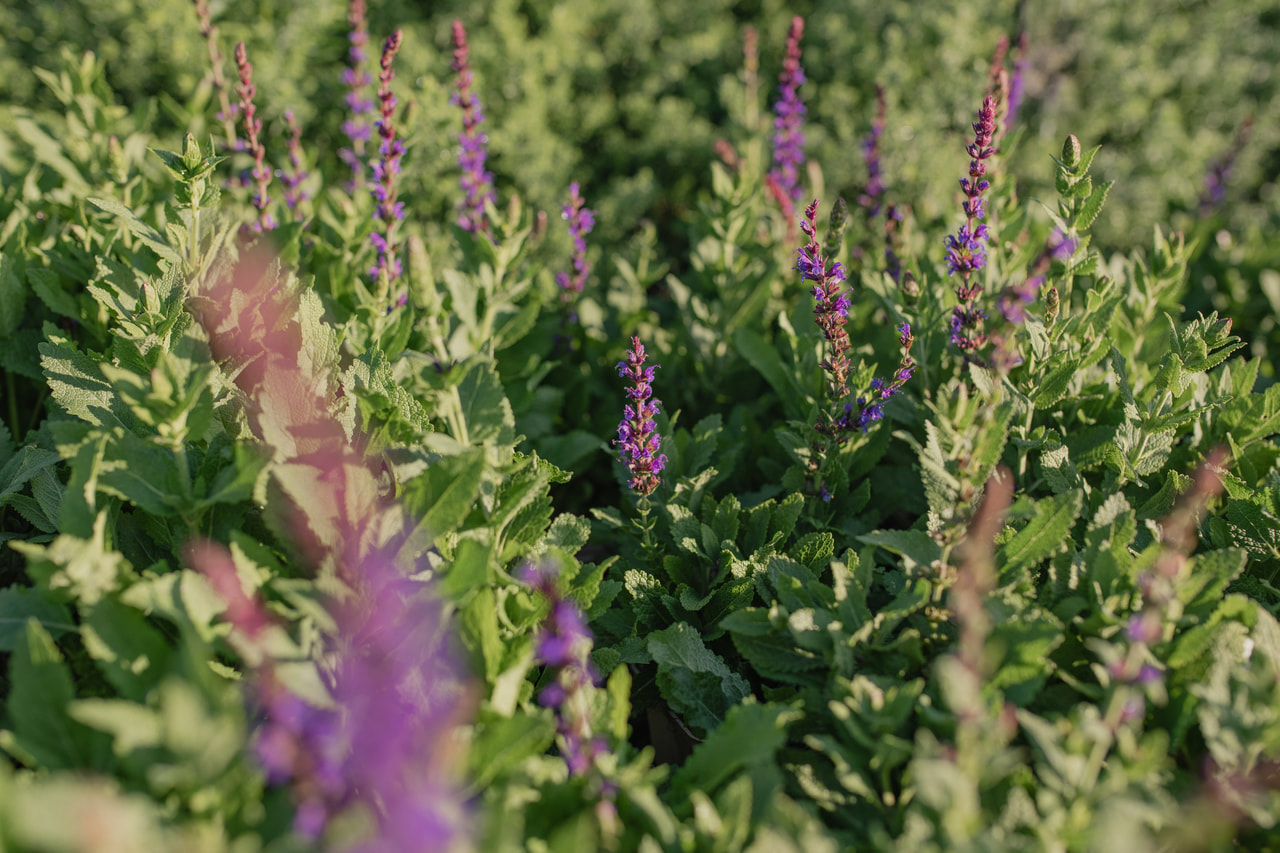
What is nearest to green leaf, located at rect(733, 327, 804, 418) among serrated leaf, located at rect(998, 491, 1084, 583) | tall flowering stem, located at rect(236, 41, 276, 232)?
serrated leaf, located at rect(998, 491, 1084, 583)

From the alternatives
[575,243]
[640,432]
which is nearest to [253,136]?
[575,243]

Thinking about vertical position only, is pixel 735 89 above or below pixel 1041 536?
above

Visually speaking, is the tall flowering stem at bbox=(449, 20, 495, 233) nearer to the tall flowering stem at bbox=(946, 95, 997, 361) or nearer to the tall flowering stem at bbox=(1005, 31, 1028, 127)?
the tall flowering stem at bbox=(946, 95, 997, 361)

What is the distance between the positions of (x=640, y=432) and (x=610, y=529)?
0.58 meters

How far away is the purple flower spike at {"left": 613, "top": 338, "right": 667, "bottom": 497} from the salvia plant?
1cm

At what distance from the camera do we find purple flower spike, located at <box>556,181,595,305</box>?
3.13 metres

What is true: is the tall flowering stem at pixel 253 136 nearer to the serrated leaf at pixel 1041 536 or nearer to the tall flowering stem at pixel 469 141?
the tall flowering stem at pixel 469 141

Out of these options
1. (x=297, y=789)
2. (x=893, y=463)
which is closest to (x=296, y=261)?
(x=297, y=789)

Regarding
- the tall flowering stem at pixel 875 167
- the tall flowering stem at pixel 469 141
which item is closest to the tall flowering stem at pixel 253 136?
the tall flowering stem at pixel 469 141

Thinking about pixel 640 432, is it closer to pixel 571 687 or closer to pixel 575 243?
pixel 571 687

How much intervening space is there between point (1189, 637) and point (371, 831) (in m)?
1.60

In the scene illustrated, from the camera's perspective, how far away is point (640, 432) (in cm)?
222

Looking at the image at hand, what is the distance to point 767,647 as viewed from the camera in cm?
198

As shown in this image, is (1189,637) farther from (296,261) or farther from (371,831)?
(296,261)
